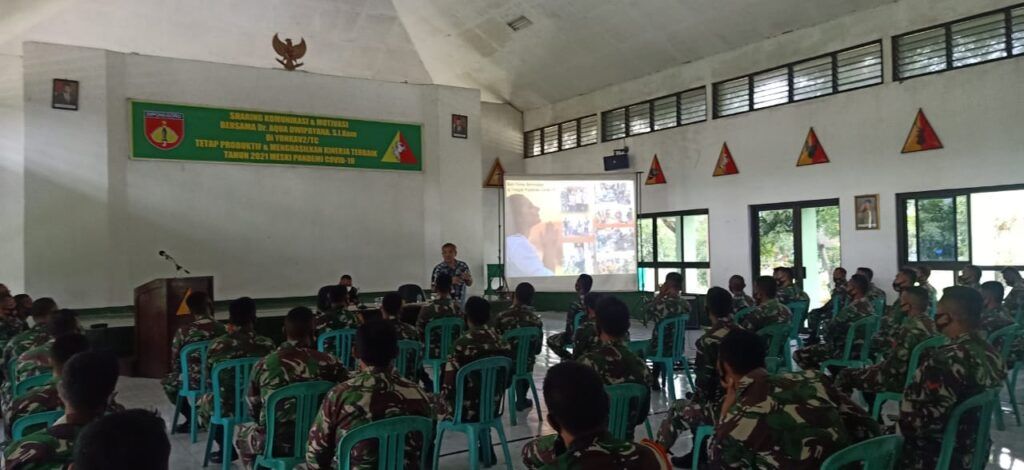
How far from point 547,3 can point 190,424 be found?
23.4 ft

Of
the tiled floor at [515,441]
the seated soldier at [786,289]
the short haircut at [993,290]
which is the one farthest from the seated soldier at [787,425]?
the seated soldier at [786,289]

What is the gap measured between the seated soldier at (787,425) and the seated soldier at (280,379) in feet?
5.53

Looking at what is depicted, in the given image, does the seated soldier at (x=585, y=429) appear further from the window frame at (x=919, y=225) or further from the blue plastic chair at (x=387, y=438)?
the window frame at (x=919, y=225)

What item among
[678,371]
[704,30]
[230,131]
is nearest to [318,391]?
[678,371]

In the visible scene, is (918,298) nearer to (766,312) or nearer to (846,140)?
(766,312)

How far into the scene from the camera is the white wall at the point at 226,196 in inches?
284

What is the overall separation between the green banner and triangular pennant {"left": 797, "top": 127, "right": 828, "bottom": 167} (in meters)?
5.00

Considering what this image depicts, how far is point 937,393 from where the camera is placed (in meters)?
2.53

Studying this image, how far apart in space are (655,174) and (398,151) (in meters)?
4.14

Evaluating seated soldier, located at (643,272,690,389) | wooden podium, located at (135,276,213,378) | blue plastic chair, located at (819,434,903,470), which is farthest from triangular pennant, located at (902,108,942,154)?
wooden podium, located at (135,276,213,378)

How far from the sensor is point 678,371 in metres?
6.46

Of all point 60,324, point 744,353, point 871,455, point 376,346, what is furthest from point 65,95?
point 871,455

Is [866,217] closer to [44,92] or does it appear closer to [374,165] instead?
[374,165]

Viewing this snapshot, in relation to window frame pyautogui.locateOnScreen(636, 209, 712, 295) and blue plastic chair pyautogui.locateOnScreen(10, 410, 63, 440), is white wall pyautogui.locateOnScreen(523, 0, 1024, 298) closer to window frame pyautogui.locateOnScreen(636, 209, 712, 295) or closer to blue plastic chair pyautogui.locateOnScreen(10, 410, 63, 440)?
window frame pyautogui.locateOnScreen(636, 209, 712, 295)
